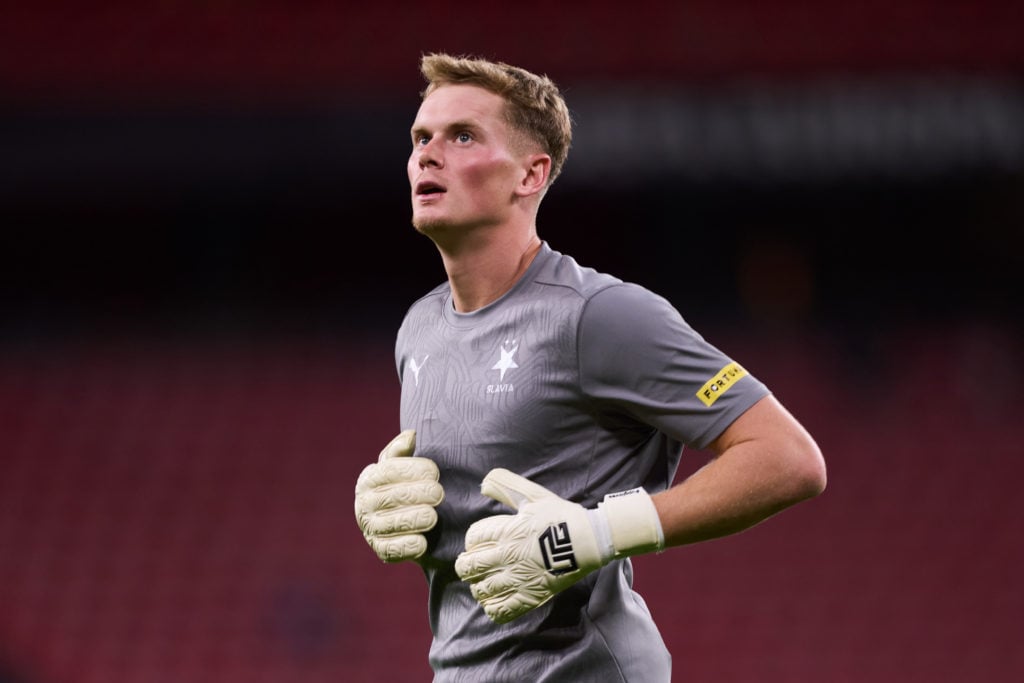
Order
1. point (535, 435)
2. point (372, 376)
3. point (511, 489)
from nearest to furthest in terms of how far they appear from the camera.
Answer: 1. point (511, 489)
2. point (535, 435)
3. point (372, 376)

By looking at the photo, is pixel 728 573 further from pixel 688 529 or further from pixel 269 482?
pixel 688 529

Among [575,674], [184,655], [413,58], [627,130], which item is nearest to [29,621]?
[184,655]

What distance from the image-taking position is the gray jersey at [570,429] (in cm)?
261

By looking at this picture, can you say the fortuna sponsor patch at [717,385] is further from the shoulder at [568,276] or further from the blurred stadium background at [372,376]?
the blurred stadium background at [372,376]

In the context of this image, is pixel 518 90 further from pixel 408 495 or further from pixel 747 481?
pixel 747 481

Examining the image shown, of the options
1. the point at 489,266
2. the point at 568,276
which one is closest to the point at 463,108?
the point at 489,266

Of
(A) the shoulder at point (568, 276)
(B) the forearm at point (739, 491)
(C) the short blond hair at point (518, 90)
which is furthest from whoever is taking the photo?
(C) the short blond hair at point (518, 90)

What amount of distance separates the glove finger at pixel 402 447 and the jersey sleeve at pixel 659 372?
1.52ft

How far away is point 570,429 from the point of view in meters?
2.73

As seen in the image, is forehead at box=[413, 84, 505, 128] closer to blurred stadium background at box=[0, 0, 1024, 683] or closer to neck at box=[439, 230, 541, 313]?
neck at box=[439, 230, 541, 313]

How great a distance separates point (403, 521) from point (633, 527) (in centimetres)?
52

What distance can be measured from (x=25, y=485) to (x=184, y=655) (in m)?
1.98

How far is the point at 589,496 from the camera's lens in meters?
2.72

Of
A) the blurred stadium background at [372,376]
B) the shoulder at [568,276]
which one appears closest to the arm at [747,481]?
the shoulder at [568,276]
